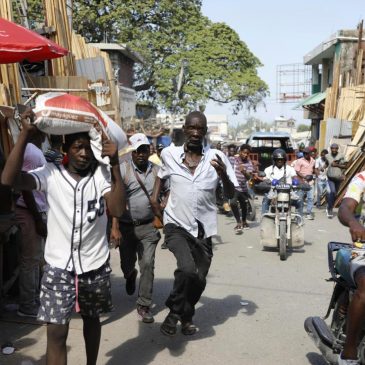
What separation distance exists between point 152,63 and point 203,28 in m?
3.83

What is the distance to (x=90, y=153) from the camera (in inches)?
135

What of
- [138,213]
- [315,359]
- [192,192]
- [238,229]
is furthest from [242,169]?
[315,359]

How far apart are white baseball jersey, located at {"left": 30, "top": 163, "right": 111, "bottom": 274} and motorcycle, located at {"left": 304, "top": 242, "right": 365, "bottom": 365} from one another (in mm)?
A: 1660

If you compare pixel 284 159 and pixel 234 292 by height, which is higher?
pixel 284 159

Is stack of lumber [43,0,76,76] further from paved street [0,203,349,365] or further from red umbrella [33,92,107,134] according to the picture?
red umbrella [33,92,107,134]

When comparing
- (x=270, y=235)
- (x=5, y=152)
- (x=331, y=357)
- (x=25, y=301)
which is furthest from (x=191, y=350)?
(x=270, y=235)

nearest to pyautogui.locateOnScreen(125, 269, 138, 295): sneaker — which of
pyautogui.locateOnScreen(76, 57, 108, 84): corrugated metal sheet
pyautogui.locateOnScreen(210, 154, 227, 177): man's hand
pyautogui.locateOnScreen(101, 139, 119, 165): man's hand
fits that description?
pyautogui.locateOnScreen(210, 154, 227, 177): man's hand

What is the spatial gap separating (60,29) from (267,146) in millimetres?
12815

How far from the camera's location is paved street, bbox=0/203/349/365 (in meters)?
4.49

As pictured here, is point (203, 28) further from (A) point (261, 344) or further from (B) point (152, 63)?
(A) point (261, 344)

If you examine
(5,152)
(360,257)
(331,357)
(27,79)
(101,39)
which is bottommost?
(331,357)

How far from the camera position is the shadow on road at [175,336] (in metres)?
4.50

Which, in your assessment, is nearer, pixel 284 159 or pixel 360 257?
pixel 360 257

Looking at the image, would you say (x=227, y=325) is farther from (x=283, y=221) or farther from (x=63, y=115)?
(x=283, y=221)
